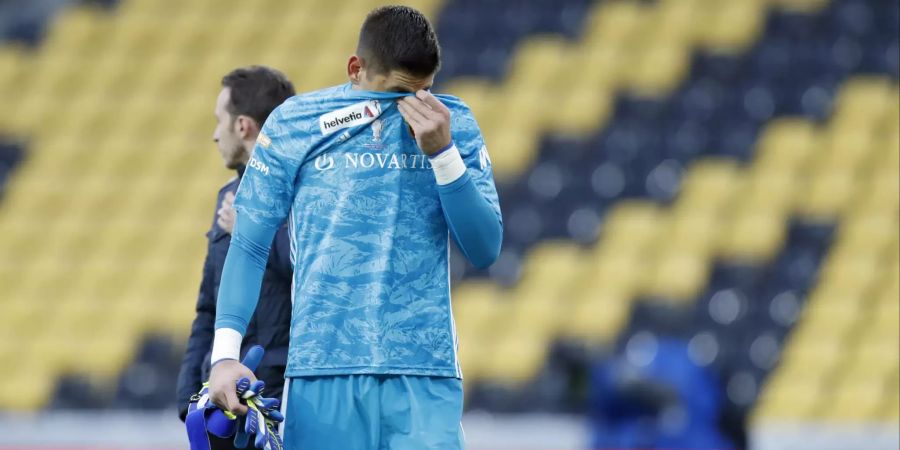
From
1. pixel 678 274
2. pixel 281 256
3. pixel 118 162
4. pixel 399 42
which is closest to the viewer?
pixel 399 42

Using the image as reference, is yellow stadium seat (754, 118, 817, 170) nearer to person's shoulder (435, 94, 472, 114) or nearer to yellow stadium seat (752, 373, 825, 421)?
yellow stadium seat (752, 373, 825, 421)

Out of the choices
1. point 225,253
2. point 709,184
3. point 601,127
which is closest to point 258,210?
point 225,253

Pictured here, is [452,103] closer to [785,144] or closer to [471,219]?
[471,219]

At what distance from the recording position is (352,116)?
8.23 ft

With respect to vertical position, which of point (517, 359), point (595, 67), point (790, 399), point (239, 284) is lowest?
point (790, 399)

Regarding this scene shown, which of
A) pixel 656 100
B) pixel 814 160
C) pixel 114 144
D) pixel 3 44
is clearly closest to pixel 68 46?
pixel 3 44

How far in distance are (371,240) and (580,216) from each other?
6.56 meters

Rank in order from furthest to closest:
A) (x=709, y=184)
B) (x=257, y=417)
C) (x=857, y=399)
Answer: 1. (x=709, y=184)
2. (x=857, y=399)
3. (x=257, y=417)

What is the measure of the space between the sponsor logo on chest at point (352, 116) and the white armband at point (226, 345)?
16.2 inches

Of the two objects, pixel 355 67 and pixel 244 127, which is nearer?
pixel 355 67

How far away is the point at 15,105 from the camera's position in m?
11.0

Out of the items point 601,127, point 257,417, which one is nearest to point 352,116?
point 257,417

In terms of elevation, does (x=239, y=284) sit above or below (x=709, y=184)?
below

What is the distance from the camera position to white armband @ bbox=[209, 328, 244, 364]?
2422 mm
